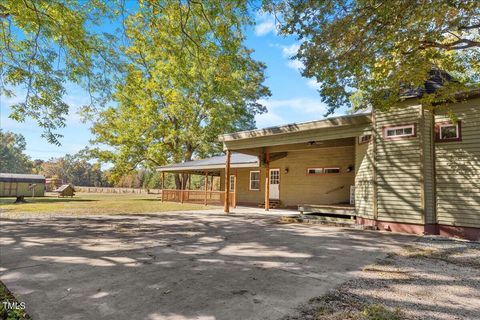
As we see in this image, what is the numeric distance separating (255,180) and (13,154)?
9655 cm

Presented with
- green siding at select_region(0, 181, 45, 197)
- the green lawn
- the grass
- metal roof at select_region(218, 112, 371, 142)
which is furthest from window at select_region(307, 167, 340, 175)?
green siding at select_region(0, 181, 45, 197)

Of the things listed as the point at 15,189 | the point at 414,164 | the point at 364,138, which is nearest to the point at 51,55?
the point at 364,138

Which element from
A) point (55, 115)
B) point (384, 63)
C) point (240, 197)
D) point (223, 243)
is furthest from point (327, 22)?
point (240, 197)

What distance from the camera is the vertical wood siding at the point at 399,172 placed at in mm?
8055

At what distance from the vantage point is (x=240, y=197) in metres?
19.8

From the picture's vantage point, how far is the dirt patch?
9.59 ft

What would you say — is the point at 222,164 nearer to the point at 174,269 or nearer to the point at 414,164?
the point at 414,164

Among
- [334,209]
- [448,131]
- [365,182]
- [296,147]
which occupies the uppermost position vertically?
[296,147]

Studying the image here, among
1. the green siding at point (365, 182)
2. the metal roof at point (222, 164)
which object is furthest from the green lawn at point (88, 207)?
the green siding at point (365, 182)

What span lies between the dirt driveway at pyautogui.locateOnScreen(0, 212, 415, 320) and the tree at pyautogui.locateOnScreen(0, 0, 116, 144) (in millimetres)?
3576

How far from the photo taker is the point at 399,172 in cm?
836

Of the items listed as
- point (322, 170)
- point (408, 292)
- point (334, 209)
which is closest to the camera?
point (408, 292)

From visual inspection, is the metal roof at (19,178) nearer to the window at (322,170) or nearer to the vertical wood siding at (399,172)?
the window at (322,170)

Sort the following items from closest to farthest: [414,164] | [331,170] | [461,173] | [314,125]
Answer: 1. [461,173]
2. [414,164]
3. [314,125]
4. [331,170]
